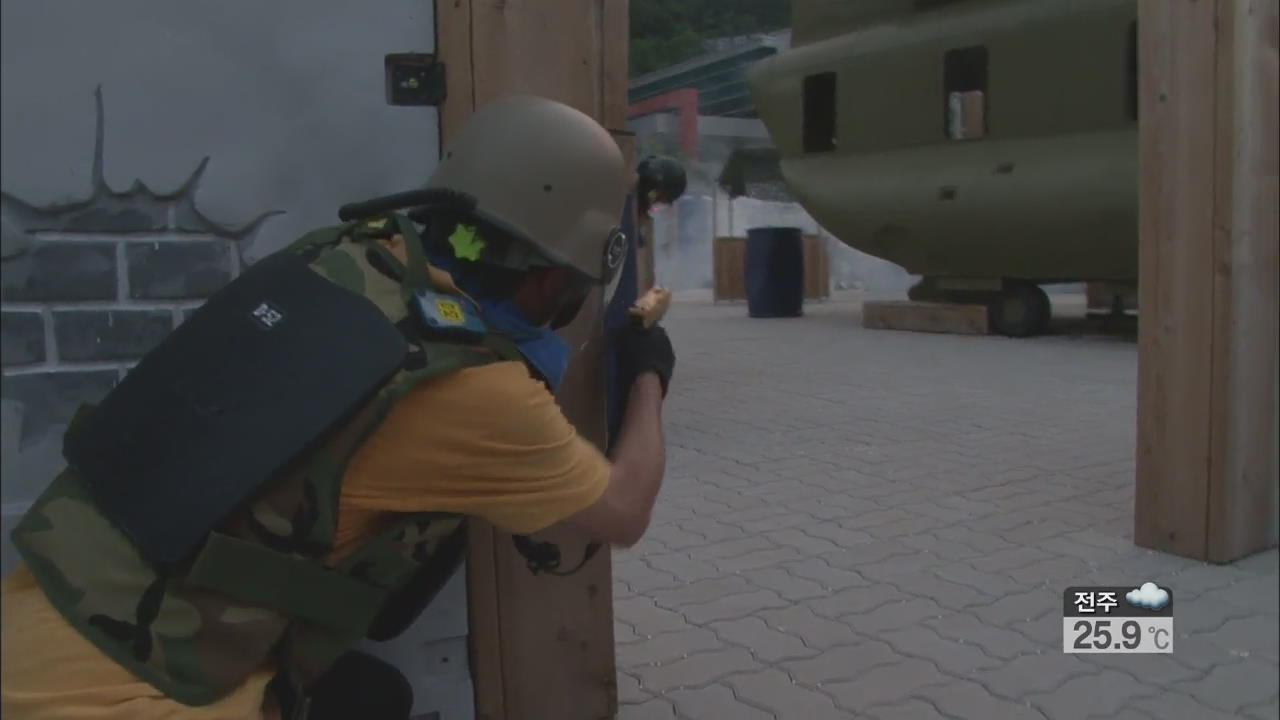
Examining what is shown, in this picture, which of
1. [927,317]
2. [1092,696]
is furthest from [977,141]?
[1092,696]

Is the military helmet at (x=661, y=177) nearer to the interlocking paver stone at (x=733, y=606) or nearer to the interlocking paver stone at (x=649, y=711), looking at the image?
the interlocking paver stone at (x=649, y=711)

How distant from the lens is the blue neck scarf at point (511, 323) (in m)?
1.66

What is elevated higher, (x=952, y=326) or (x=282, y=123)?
(x=282, y=123)

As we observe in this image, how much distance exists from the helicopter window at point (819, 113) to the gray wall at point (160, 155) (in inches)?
424

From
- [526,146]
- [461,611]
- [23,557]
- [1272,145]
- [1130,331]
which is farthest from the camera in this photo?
[1130,331]

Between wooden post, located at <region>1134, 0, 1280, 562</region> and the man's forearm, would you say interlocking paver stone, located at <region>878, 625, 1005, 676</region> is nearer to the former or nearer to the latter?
wooden post, located at <region>1134, 0, 1280, 562</region>

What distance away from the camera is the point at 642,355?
200cm

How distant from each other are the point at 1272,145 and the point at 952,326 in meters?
8.54

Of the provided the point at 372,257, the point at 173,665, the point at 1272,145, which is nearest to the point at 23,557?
the point at 173,665

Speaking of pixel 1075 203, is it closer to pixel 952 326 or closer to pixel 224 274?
pixel 952 326

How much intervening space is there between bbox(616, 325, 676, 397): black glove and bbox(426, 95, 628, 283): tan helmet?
0.24 m

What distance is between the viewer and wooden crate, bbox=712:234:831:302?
60.4 ft

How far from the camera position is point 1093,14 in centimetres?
928
